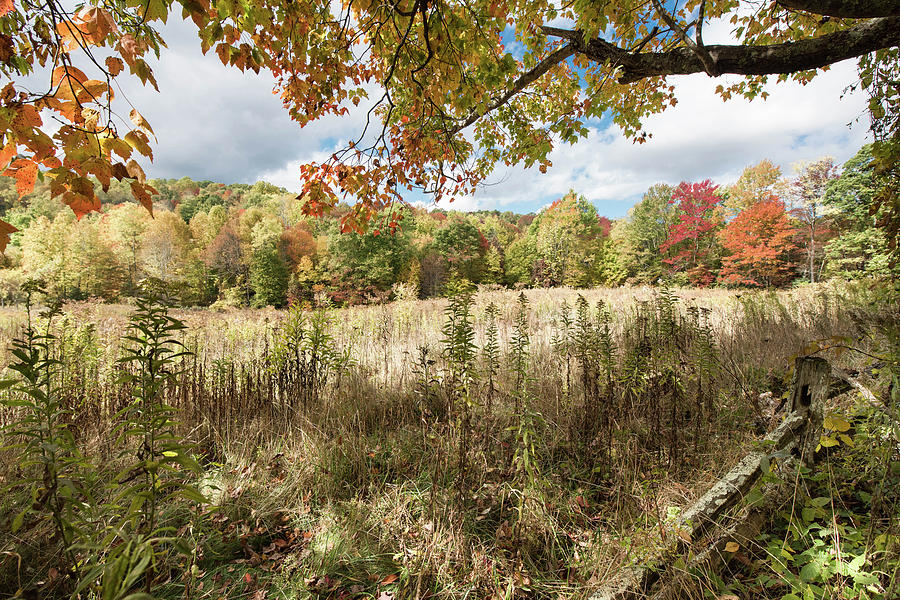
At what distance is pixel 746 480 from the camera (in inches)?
71.2

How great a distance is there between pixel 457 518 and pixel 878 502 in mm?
2231

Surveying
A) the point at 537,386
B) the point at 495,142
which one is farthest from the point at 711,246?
the point at 537,386

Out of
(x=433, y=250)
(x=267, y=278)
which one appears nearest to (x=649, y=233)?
(x=433, y=250)

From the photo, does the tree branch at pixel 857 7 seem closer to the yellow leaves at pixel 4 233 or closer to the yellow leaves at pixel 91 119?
the yellow leaves at pixel 91 119

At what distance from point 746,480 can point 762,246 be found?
1293 inches

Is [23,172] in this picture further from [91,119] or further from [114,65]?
[114,65]

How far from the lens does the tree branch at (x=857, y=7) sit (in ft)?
8.00

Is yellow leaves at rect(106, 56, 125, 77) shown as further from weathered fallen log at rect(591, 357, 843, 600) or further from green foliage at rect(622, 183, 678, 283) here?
green foliage at rect(622, 183, 678, 283)

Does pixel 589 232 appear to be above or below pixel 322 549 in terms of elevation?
above

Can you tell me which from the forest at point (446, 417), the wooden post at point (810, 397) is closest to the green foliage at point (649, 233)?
the forest at point (446, 417)

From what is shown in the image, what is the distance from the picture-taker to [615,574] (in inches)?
70.8

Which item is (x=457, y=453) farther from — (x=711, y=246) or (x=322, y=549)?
(x=711, y=246)

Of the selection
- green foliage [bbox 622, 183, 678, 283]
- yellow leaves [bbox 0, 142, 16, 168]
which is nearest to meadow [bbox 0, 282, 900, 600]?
yellow leaves [bbox 0, 142, 16, 168]

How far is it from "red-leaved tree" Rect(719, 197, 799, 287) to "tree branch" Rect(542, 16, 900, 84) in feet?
96.5
